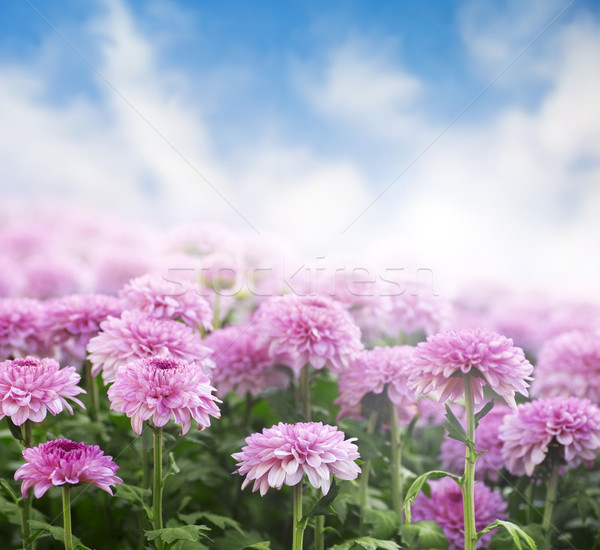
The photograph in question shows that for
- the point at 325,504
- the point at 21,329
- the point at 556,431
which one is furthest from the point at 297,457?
the point at 21,329

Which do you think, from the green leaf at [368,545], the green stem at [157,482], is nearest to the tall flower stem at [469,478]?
the green leaf at [368,545]

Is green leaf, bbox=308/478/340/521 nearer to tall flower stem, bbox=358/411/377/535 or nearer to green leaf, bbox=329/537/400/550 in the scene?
green leaf, bbox=329/537/400/550

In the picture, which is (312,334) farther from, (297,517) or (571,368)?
(571,368)

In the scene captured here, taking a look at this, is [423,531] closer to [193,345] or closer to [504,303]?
[193,345]

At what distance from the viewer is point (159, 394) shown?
1134 millimetres

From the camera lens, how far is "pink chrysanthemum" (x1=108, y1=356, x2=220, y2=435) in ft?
3.69

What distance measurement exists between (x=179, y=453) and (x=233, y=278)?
647 mm

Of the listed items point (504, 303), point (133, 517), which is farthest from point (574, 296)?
point (133, 517)

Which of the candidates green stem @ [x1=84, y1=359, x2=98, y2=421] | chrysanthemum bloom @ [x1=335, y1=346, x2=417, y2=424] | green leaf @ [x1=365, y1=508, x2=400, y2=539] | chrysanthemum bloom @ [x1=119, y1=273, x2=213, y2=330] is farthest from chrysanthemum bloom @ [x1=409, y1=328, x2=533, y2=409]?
green stem @ [x1=84, y1=359, x2=98, y2=421]

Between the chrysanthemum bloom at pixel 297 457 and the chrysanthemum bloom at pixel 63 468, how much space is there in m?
0.25

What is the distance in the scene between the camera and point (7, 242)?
2.56 metres

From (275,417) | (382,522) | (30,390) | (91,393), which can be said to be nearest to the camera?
(30,390)

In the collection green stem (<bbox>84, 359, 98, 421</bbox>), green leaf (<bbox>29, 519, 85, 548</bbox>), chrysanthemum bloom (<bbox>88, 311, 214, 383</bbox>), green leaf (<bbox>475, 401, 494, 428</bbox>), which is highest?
chrysanthemum bloom (<bbox>88, 311, 214, 383</bbox>)

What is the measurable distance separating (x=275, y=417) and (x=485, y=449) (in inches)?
25.5
